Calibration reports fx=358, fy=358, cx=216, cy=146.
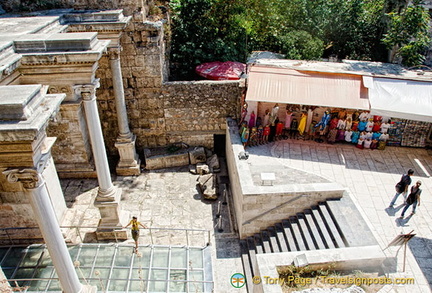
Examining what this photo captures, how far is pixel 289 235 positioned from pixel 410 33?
10.2m

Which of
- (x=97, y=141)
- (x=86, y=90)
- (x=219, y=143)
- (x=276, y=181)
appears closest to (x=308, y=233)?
(x=276, y=181)

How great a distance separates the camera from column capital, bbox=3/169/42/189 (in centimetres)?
541

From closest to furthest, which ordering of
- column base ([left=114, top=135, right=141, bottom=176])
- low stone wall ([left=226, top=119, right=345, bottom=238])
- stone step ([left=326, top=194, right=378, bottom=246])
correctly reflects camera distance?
stone step ([left=326, top=194, right=378, bottom=246]), low stone wall ([left=226, top=119, right=345, bottom=238]), column base ([left=114, top=135, right=141, bottom=176])

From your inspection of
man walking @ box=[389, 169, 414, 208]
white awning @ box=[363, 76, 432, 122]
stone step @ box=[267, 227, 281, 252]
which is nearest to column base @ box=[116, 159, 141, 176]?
stone step @ box=[267, 227, 281, 252]

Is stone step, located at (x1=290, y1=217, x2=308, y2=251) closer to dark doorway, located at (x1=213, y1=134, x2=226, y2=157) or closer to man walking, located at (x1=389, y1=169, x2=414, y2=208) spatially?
man walking, located at (x1=389, y1=169, x2=414, y2=208)

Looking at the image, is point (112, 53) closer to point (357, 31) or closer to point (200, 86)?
point (200, 86)

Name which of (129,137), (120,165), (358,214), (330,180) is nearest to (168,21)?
(129,137)

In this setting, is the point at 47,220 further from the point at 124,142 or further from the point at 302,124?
the point at 302,124

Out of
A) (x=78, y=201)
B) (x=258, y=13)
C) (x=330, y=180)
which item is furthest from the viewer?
(x=258, y=13)

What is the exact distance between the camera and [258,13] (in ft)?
51.2

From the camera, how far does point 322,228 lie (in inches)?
364

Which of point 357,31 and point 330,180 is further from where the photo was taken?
point 357,31

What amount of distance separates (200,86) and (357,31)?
28.9 feet

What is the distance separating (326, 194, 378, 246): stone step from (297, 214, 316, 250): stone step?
2.50 ft
